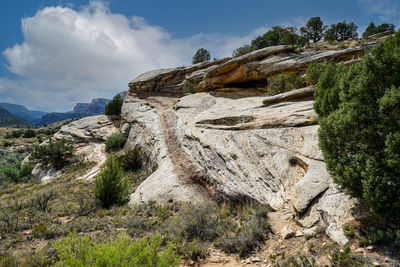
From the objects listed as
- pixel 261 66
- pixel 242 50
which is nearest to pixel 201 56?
pixel 242 50

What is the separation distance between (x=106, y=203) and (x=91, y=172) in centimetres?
1040

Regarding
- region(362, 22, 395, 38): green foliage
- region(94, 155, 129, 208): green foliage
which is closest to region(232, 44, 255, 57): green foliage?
region(362, 22, 395, 38): green foliage

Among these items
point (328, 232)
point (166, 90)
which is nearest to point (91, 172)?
point (166, 90)

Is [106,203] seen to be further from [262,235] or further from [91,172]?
[91,172]

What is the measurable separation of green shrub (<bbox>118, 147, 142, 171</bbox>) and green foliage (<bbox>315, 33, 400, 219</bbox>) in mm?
15930

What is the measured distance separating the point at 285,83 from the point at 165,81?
66.5ft

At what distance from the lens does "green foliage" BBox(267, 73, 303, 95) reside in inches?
651

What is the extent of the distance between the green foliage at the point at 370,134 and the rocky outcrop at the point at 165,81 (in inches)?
1068

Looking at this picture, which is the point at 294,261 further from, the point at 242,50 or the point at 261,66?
the point at 242,50

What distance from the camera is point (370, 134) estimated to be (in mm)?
4043

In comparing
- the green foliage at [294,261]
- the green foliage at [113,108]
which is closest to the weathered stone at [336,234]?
the green foliage at [294,261]

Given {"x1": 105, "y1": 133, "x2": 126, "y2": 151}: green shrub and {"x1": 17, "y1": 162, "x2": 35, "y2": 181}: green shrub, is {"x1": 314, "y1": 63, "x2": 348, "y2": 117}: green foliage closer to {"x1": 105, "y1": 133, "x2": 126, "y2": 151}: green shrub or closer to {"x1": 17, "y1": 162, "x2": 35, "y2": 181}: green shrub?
{"x1": 105, "y1": 133, "x2": 126, "y2": 151}: green shrub

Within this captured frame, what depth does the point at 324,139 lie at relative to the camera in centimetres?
498

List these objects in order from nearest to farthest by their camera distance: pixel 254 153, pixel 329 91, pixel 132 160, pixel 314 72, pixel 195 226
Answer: pixel 195 226, pixel 329 91, pixel 254 153, pixel 314 72, pixel 132 160
